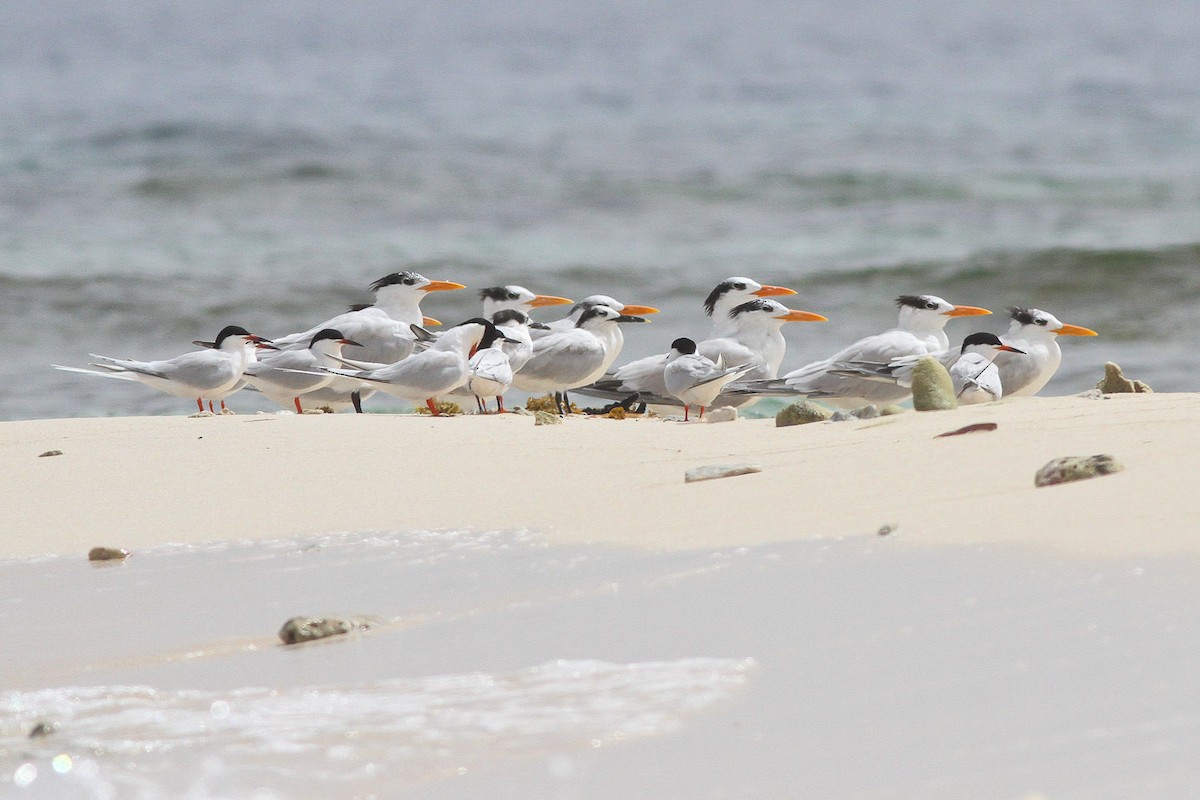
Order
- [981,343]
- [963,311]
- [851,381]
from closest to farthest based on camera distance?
[981,343]
[851,381]
[963,311]

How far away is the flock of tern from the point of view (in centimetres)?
702

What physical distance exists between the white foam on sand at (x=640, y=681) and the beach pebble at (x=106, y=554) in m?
0.40

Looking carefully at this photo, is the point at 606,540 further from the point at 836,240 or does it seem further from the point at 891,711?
the point at 836,240

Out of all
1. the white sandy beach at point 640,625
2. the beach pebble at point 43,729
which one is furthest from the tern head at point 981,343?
the beach pebble at point 43,729

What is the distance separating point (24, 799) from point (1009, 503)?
2221 mm

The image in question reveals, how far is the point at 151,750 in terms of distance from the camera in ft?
7.63

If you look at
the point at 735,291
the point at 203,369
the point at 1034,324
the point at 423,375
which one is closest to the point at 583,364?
the point at 423,375

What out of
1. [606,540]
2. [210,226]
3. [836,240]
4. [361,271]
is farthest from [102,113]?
[606,540]

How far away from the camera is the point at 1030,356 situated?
732cm

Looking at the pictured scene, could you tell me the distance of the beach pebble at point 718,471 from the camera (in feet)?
13.5

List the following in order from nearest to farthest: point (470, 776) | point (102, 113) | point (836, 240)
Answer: point (470, 776)
point (836, 240)
point (102, 113)

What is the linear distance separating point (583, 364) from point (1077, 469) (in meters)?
4.56

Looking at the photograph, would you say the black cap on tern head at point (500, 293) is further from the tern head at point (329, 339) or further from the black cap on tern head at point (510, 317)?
the tern head at point (329, 339)

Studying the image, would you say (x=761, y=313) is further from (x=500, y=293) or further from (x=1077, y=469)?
(x=1077, y=469)
